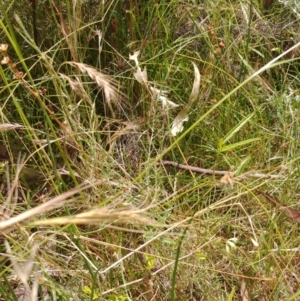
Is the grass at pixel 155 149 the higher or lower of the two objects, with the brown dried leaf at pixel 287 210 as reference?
higher

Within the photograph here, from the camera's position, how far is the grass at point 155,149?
1052 mm

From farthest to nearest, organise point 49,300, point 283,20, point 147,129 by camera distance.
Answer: point 283,20, point 147,129, point 49,300

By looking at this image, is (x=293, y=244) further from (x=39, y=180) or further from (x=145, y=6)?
(x=145, y=6)

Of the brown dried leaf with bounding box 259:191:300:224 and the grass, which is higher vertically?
the grass

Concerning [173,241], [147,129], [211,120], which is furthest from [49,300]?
[211,120]

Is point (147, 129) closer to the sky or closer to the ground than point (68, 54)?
closer to the ground

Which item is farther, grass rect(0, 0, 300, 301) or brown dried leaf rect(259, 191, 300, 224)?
brown dried leaf rect(259, 191, 300, 224)

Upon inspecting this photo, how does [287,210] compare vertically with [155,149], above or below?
below

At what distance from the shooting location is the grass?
1.05 metres

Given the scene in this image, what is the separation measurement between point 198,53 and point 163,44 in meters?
0.10

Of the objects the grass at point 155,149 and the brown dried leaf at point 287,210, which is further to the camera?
the brown dried leaf at point 287,210

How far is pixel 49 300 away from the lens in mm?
1028

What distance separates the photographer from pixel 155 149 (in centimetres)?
127

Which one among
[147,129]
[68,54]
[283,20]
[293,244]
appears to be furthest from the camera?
[283,20]
